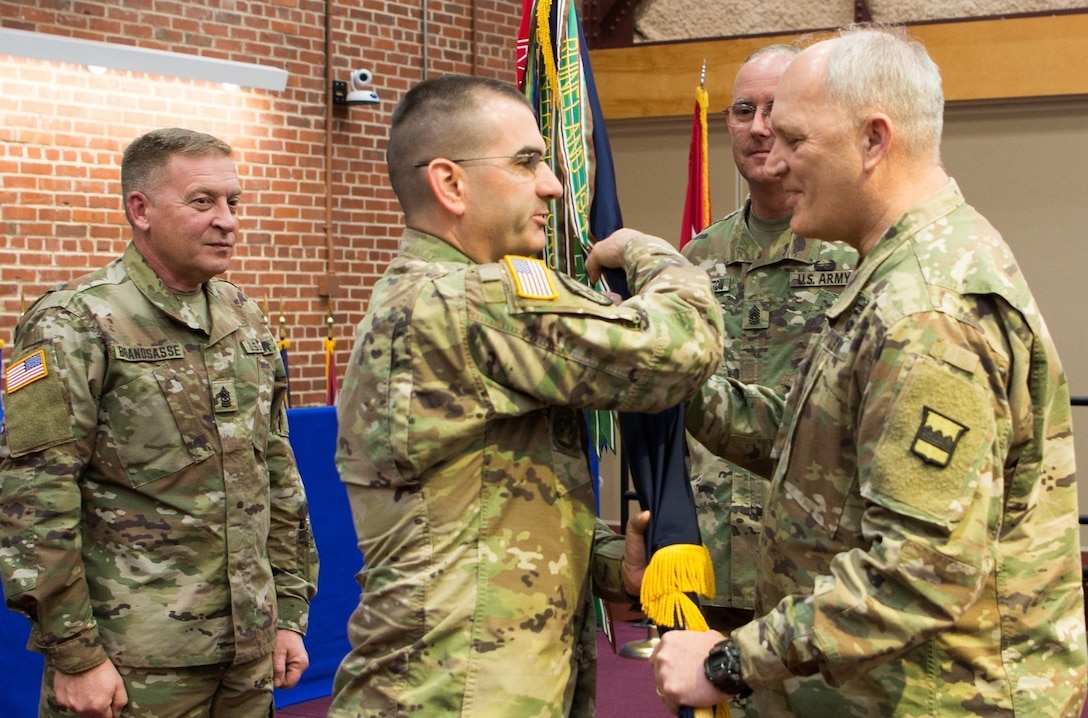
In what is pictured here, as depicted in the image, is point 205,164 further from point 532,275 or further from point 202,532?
point 532,275

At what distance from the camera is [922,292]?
5.29 feet

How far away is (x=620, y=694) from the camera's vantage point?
520 centimetres

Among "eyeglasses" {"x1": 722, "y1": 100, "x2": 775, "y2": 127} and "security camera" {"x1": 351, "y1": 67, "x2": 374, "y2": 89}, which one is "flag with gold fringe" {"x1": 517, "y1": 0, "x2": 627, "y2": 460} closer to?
"eyeglasses" {"x1": 722, "y1": 100, "x2": 775, "y2": 127}

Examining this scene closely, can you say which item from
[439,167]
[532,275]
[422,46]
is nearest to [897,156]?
[532,275]

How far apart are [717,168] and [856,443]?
6550 mm

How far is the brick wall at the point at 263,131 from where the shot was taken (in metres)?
5.93

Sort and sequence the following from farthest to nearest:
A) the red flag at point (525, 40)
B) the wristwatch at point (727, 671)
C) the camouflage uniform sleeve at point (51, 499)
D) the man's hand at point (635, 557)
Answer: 1. the camouflage uniform sleeve at point (51, 499)
2. the red flag at point (525, 40)
3. the man's hand at point (635, 557)
4. the wristwatch at point (727, 671)

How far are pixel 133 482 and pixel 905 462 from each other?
1.74 meters

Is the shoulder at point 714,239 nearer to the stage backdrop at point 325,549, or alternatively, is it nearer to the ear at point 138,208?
the ear at point 138,208

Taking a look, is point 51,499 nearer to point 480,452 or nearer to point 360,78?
point 480,452

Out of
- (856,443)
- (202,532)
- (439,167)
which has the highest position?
(439,167)

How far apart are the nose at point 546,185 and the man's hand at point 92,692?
1.46 metres

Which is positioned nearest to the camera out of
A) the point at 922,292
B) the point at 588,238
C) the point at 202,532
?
the point at 922,292

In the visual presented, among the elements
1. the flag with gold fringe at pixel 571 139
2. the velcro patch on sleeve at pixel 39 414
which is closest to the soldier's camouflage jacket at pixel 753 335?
the flag with gold fringe at pixel 571 139
